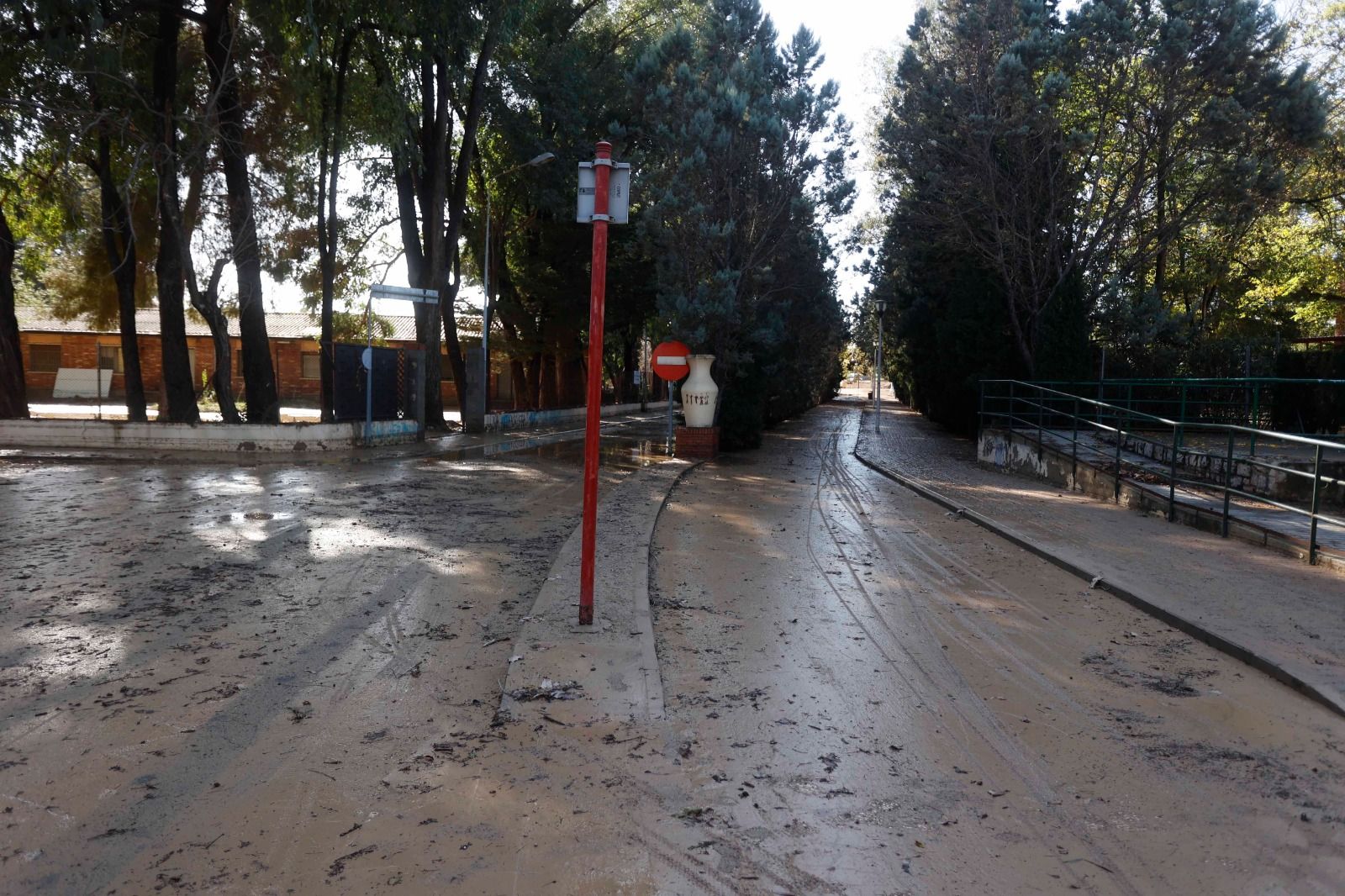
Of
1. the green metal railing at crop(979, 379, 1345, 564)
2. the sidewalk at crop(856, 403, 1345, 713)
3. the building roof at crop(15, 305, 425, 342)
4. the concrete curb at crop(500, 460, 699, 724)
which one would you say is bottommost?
the concrete curb at crop(500, 460, 699, 724)

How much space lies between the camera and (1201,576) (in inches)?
321

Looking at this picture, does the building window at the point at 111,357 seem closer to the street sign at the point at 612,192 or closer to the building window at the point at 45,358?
the building window at the point at 45,358

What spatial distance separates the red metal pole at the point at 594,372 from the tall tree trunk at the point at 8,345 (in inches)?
703

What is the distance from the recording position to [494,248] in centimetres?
3225

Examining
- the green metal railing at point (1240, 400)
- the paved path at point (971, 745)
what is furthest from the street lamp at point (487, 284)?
the paved path at point (971, 745)

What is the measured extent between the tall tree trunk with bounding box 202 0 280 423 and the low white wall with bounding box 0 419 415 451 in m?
2.34

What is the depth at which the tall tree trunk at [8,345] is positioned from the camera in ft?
62.0

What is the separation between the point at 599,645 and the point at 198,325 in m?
47.8

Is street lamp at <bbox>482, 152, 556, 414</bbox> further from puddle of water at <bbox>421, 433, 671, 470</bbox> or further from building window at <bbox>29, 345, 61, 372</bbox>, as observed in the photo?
building window at <bbox>29, 345, 61, 372</bbox>

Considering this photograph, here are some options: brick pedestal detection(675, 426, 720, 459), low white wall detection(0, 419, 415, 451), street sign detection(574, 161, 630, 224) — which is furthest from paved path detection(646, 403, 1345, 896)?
low white wall detection(0, 419, 415, 451)

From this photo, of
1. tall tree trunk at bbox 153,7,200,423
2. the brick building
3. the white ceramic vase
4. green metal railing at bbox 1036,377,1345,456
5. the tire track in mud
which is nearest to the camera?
the tire track in mud

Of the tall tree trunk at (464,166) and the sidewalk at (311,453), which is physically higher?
the tall tree trunk at (464,166)

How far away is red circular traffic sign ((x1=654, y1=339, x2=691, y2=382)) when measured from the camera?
723 inches

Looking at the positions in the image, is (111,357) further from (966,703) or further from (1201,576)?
(966,703)
